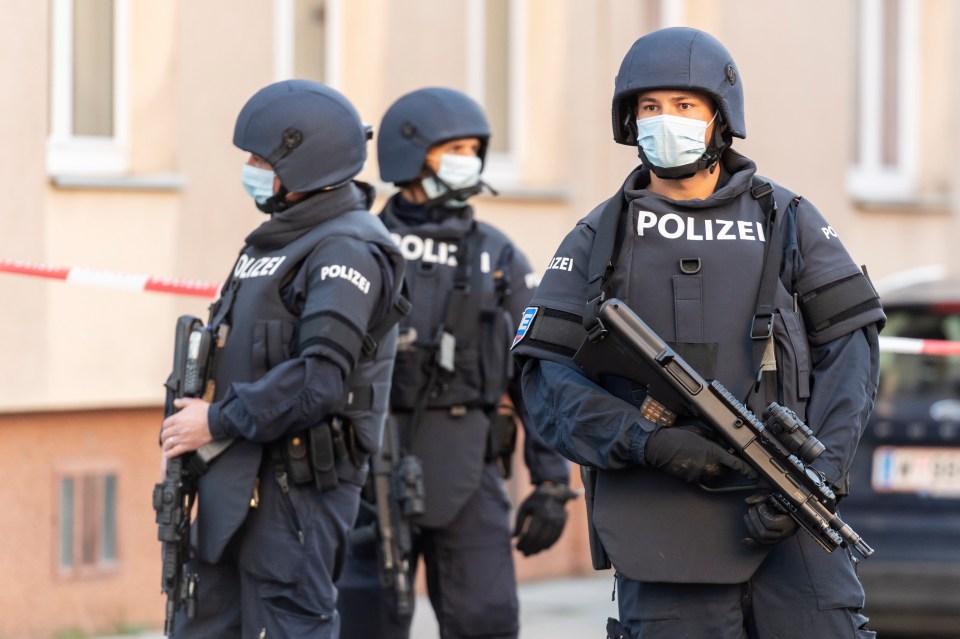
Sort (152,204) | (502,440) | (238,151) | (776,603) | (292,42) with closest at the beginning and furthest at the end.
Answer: (776,603) → (502,440) → (152,204) → (238,151) → (292,42)

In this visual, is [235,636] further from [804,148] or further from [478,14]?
[804,148]

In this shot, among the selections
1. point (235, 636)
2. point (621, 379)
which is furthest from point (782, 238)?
point (235, 636)

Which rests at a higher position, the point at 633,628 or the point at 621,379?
the point at 621,379

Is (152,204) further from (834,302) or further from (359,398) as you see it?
(834,302)

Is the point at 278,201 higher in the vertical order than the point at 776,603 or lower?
higher

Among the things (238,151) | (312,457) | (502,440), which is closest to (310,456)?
(312,457)

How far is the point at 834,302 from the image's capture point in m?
3.91

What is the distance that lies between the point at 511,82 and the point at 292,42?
1.59 meters

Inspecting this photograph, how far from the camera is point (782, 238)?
396 cm

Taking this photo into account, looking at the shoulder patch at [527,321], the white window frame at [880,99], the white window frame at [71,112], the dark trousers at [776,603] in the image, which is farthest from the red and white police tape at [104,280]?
the white window frame at [880,99]

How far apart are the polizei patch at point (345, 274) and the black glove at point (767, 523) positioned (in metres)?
1.43

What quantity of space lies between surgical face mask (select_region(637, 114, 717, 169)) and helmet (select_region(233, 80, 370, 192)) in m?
1.24

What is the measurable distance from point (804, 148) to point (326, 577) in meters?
6.78

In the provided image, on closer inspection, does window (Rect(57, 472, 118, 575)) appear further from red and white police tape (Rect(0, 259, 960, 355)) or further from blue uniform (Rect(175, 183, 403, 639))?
blue uniform (Rect(175, 183, 403, 639))
